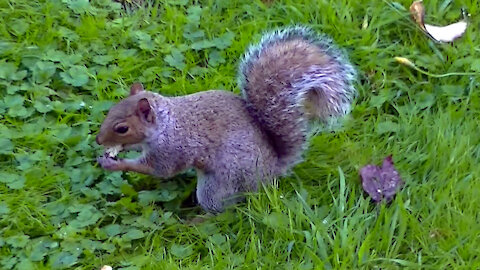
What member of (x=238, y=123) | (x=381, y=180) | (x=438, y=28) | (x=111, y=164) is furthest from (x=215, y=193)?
(x=438, y=28)

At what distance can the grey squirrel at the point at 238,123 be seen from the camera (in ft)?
8.53

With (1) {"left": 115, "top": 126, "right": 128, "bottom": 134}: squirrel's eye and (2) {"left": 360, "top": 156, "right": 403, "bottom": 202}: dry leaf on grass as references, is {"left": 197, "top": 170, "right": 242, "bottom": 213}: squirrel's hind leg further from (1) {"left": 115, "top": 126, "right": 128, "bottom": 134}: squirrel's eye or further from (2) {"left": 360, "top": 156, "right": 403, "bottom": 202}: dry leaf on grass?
(2) {"left": 360, "top": 156, "right": 403, "bottom": 202}: dry leaf on grass

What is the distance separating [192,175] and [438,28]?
43.4 inches

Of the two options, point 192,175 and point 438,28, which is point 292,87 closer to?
point 192,175

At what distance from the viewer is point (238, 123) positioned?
→ 262 centimetres

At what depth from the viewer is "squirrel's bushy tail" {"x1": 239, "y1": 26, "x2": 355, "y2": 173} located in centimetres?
260

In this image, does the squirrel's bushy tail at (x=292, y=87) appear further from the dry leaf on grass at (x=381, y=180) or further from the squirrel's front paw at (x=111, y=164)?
the squirrel's front paw at (x=111, y=164)

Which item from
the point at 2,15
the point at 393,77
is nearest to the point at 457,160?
the point at 393,77

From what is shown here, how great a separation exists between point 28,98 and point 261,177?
919mm

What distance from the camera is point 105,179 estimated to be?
9.11ft

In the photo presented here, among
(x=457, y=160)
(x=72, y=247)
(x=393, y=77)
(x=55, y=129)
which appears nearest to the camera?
(x=72, y=247)

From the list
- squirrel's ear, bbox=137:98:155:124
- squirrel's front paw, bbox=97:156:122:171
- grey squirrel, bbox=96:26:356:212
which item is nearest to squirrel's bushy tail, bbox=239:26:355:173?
grey squirrel, bbox=96:26:356:212

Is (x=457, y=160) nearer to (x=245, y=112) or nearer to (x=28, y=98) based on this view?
(x=245, y=112)

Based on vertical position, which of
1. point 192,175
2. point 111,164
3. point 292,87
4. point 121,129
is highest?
point 292,87
